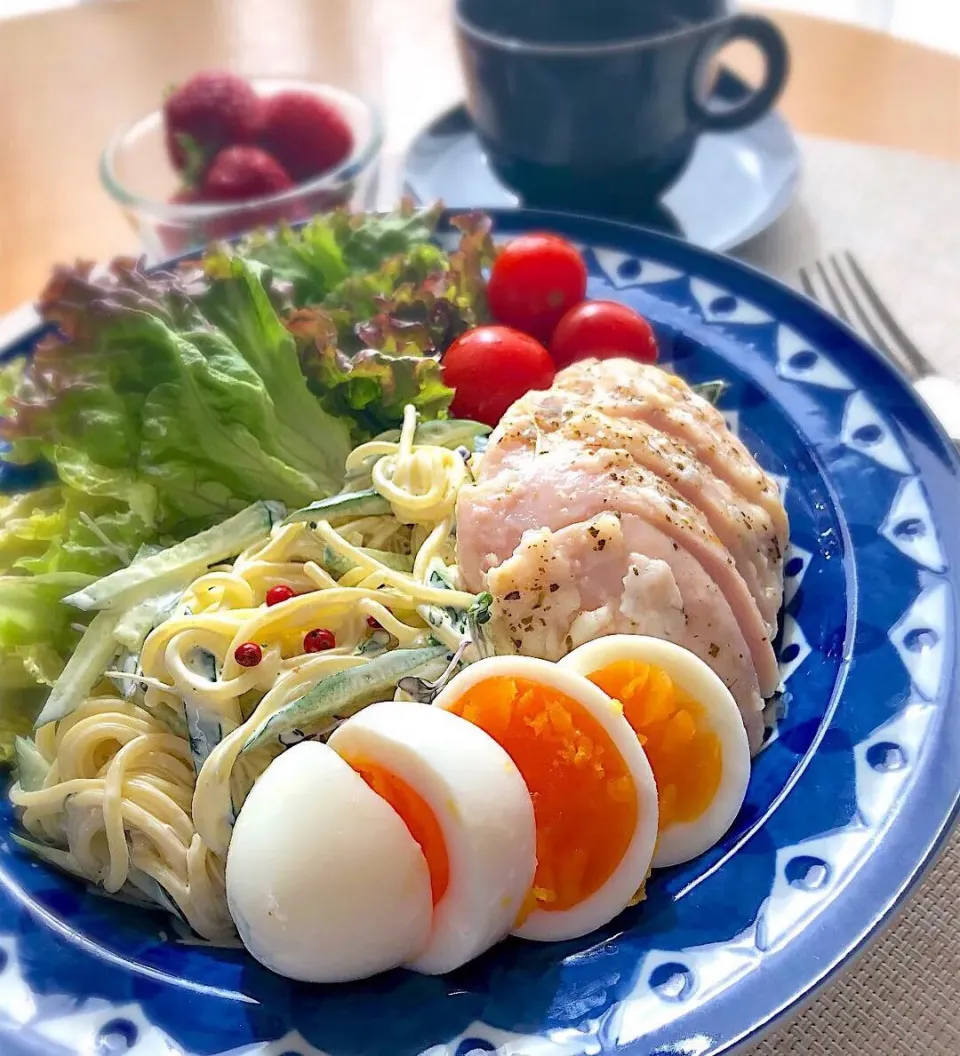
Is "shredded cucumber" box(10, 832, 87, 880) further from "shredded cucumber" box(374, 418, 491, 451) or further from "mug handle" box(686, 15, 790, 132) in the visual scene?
"mug handle" box(686, 15, 790, 132)

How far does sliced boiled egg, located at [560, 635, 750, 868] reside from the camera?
4.49 ft

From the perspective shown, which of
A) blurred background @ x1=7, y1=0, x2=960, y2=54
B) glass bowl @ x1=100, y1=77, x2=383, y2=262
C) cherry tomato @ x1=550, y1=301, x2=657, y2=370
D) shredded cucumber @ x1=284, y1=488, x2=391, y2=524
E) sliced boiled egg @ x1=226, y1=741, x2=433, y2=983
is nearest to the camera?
sliced boiled egg @ x1=226, y1=741, x2=433, y2=983

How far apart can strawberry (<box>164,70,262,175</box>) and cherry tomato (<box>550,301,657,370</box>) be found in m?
1.21

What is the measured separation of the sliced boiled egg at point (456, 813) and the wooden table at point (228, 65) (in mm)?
1902

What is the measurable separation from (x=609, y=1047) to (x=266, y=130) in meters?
2.41

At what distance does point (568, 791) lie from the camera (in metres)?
1.29

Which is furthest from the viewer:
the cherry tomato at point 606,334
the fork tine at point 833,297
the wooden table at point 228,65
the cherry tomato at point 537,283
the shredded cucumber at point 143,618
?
the wooden table at point 228,65

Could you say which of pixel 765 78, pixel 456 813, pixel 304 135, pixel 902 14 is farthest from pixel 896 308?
pixel 902 14

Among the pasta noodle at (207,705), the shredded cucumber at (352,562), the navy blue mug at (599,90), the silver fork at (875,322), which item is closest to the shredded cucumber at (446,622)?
the pasta noodle at (207,705)

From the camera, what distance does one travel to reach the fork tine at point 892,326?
215 centimetres

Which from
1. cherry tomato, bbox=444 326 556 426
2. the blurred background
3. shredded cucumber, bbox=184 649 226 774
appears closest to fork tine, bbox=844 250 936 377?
cherry tomato, bbox=444 326 556 426

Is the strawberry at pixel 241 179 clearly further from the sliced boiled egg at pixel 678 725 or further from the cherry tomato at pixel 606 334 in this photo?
the sliced boiled egg at pixel 678 725

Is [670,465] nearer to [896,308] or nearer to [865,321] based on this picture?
[865,321]

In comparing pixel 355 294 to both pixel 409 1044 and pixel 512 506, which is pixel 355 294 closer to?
pixel 512 506
